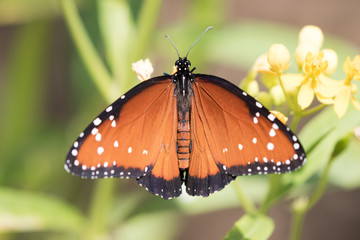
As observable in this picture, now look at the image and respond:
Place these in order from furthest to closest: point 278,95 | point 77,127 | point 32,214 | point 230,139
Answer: point 77,127 < point 32,214 < point 278,95 < point 230,139

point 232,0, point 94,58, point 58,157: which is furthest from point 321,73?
point 232,0

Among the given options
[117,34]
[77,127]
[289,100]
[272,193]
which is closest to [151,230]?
[77,127]

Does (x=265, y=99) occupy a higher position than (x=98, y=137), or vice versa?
(x=265, y=99)

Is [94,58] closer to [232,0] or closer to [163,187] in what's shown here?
[163,187]

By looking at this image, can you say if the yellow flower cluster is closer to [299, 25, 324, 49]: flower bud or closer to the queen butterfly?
[299, 25, 324, 49]: flower bud

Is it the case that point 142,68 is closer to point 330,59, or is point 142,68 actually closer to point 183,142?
point 183,142

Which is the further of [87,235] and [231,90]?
[87,235]

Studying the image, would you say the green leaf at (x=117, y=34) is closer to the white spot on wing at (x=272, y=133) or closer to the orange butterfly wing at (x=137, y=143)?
the orange butterfly wing at (x=137, y=143)
